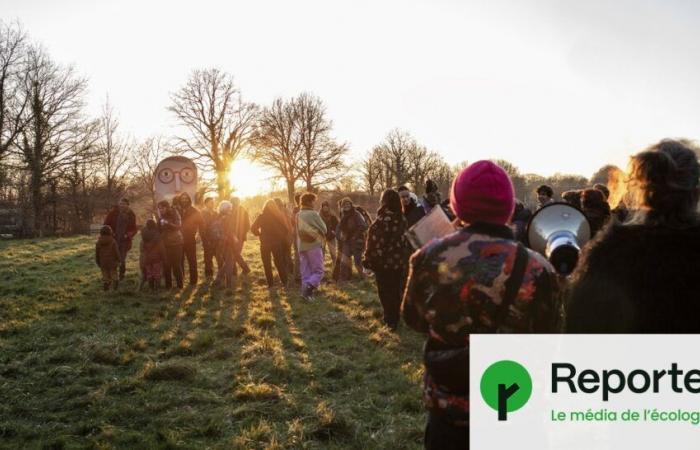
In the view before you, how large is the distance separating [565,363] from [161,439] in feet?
11.7

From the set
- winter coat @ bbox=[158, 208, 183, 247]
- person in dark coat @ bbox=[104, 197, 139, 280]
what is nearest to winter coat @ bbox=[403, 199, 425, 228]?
winter coat @ bbox=[158, 208, 183, 247]

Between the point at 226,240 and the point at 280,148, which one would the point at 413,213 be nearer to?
the point at 226,240

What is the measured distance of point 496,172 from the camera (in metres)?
2.37

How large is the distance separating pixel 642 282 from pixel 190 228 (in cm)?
1168

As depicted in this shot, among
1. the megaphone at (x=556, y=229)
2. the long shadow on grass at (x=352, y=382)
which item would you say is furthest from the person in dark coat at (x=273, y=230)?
the megaphone at (x=556, y=229)

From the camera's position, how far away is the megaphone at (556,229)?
2688 mm

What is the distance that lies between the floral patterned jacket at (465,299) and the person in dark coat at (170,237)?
10281 mm

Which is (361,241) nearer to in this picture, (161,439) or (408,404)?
(408,404)

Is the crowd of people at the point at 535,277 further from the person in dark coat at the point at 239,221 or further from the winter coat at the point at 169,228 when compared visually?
the person in dark coat at the point at 239,221

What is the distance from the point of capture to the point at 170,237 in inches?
466

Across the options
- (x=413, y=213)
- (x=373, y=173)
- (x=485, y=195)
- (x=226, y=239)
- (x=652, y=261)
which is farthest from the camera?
(x=373, y=173)

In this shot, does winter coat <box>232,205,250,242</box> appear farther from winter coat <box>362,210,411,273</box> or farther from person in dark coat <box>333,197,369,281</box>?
winter coat <box>362,210,411,273</box>

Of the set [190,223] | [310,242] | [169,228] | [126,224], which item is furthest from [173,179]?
[310,242]

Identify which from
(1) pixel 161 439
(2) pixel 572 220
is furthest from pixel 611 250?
(1) pixel 161 439
